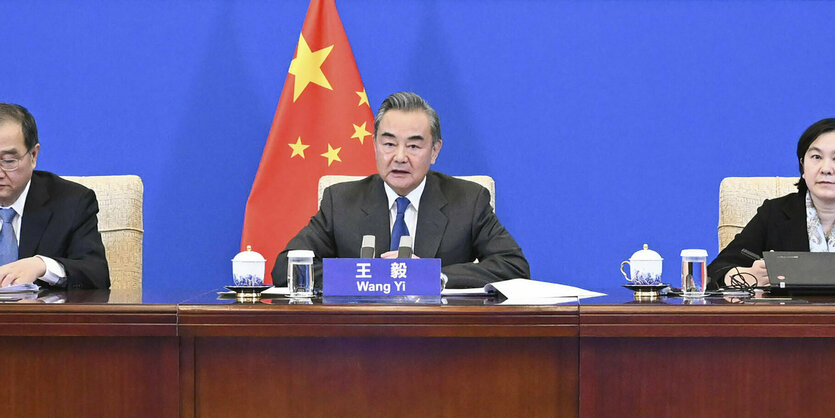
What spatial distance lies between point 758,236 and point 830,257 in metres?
0.56

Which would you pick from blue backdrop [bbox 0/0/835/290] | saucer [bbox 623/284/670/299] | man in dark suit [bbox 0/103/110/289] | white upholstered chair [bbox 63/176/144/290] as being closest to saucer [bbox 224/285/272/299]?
man in dark suit [bbox 0/103/110/289]

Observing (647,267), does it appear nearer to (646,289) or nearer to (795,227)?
(646,289)

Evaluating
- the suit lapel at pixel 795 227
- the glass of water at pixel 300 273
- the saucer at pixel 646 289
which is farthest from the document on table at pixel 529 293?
the suit lapel at pixel 795 227

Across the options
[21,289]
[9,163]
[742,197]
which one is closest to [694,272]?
[742,197]

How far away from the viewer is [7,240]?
7.79 ft

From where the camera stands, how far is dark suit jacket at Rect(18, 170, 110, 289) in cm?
235

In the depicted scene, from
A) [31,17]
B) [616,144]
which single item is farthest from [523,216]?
[31,17]

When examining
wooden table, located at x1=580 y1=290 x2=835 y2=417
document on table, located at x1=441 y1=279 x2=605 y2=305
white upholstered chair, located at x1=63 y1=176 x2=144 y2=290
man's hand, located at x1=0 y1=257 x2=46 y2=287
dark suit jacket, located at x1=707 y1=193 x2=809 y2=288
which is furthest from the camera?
white upholstered chair, located at x1=63 y1=176 x2=144 y2=290

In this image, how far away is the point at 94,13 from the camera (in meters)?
3.60

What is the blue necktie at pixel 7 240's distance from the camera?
7.73 feet

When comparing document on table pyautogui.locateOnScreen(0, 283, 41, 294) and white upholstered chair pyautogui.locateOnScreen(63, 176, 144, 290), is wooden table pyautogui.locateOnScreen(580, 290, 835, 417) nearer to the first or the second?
document on table pyautogui.locateOnScreen(0, 283, 41, 294)

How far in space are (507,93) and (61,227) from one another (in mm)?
1887

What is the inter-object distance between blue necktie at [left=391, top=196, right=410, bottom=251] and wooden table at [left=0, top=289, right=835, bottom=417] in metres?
0.97

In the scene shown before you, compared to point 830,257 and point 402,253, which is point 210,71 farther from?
point 830,257
